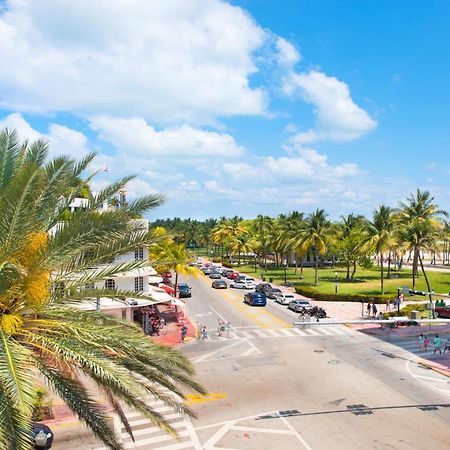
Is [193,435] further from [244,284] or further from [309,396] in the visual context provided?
[244,284]

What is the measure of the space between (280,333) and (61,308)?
3073 cm

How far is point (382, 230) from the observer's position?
55.0m

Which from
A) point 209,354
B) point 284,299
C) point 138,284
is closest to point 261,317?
point 284,299

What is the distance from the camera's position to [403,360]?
30875 millimetres

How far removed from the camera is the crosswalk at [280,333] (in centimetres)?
3822

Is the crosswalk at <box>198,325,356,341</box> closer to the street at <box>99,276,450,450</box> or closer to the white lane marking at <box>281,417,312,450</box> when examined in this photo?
the street at <box>99,276,450,450</box>

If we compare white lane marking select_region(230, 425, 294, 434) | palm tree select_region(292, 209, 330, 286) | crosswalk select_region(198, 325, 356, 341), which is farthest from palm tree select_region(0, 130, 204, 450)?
palm tree select_region(292, 209, 330, 286)

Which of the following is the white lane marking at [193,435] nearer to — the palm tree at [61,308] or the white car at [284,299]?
the palm tree at [61,308]

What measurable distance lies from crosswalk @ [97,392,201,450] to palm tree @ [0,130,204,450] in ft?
26.3

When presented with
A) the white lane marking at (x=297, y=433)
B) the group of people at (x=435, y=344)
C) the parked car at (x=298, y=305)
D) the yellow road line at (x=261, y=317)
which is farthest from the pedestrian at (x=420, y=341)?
the white lane marking at (x=297, y=433)

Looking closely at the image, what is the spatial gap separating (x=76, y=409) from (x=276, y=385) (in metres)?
18.2

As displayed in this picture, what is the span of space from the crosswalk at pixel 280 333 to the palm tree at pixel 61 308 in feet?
89.2

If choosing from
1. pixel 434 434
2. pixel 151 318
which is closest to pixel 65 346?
pixel 434 434

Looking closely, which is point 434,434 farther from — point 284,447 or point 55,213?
point 55,213
